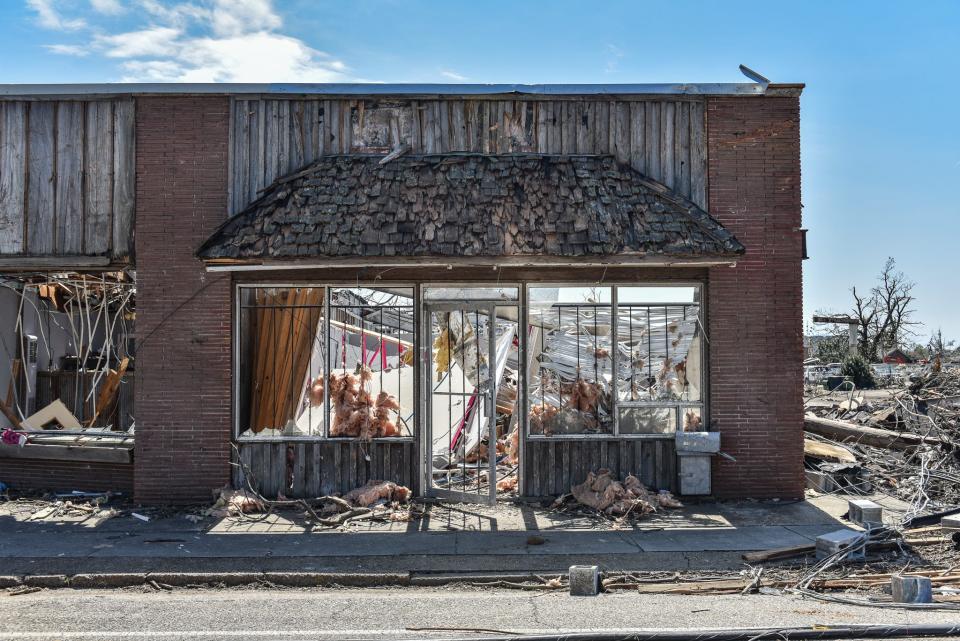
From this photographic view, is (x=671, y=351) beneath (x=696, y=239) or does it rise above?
beneath

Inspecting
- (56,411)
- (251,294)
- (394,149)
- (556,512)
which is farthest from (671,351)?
(56,411)

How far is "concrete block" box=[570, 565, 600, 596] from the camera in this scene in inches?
273

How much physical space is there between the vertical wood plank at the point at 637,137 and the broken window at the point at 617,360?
1.76m

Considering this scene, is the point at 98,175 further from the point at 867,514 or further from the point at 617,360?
the point at 867,514

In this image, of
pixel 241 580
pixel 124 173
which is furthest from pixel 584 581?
pixel 124 173

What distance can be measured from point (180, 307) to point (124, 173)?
80.8 inches

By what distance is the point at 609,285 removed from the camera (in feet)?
35.6

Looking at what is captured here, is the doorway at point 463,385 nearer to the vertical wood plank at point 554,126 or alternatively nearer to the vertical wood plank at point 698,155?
the vertical wood plank at point 554,126

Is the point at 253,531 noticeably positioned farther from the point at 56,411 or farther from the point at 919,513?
the point at 919,513

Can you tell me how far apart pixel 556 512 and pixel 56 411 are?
765cm

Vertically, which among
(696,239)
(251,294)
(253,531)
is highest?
(696,239)

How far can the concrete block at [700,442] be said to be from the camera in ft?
34.2

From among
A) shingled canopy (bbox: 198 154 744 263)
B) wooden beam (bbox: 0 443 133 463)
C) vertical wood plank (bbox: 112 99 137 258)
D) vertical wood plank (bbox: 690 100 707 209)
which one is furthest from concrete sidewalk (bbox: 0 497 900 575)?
vertical wood plank (bbox: 690 100 707 209)

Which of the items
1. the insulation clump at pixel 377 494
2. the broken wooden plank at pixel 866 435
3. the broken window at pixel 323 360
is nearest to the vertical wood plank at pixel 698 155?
the broken window at pixel 323 360
